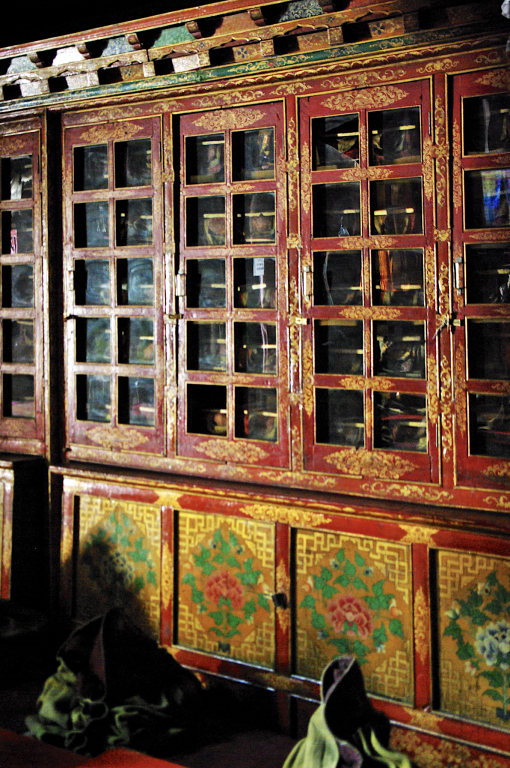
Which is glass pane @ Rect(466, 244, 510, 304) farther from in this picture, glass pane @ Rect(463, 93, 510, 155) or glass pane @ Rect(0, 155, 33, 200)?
glass pane @ Rect(0, 155, 33, 200)

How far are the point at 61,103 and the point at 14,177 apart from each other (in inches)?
19.6

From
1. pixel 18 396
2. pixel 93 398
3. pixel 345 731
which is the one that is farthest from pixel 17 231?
pixel 345 731

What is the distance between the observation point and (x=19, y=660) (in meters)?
3.12

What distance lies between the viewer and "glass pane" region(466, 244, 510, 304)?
95.0 inches

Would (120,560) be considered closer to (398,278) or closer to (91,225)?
(91,225)

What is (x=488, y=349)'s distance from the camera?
2.45 metres

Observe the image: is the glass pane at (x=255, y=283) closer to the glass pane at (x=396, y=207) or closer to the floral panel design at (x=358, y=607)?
the glass pane at (x=396, y=207)

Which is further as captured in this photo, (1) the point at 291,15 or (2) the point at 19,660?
(2) the point at 19,660

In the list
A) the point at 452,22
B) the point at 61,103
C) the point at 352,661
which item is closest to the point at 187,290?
the point at 61,103

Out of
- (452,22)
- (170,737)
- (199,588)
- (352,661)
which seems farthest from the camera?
(199,588)

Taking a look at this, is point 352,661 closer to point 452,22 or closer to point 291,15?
point 452,22

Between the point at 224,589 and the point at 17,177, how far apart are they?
232 cm

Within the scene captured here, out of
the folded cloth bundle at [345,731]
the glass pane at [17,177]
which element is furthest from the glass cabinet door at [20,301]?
the folded cloth bundle at [345,731]

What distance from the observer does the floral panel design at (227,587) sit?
2766 mm
